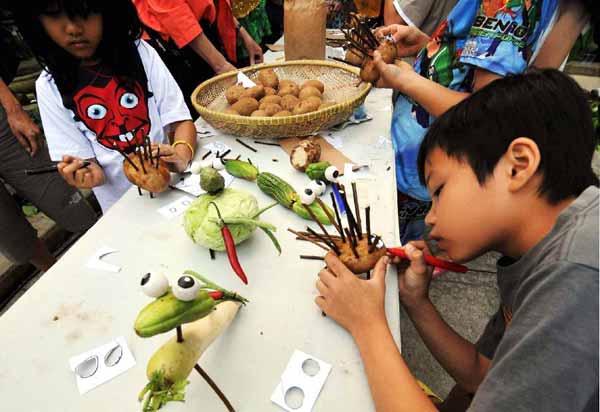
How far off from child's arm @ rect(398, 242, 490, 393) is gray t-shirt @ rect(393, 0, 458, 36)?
1.59 m

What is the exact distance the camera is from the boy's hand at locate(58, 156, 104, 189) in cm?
115

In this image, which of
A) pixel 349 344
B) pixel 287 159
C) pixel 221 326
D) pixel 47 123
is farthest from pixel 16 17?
pixel 349 344

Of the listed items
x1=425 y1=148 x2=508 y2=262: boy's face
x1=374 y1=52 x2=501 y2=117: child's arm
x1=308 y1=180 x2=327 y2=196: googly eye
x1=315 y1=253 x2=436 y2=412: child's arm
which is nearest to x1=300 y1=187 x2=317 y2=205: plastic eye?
x1=308 y1=180 x2=327 y2=196: googly eye

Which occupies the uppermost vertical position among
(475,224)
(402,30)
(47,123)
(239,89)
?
(402,30)

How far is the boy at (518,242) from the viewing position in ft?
1.54

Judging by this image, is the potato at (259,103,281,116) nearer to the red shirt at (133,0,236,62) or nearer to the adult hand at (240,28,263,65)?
the red shirt at (133,0,236,62)

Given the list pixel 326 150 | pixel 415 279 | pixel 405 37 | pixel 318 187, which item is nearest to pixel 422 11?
pixel 405 37

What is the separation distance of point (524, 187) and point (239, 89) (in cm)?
138

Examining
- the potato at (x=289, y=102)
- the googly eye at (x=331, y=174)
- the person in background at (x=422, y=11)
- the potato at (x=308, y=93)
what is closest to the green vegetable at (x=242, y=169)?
the googly eye at (x=331, y=174)

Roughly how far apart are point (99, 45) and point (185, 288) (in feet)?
4.00

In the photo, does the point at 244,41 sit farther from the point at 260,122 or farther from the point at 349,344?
the point at 349,344

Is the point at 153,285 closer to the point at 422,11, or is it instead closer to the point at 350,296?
the point at 350,296

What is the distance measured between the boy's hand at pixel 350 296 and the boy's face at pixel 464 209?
0.17 meters

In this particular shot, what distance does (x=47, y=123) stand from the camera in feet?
4.48
